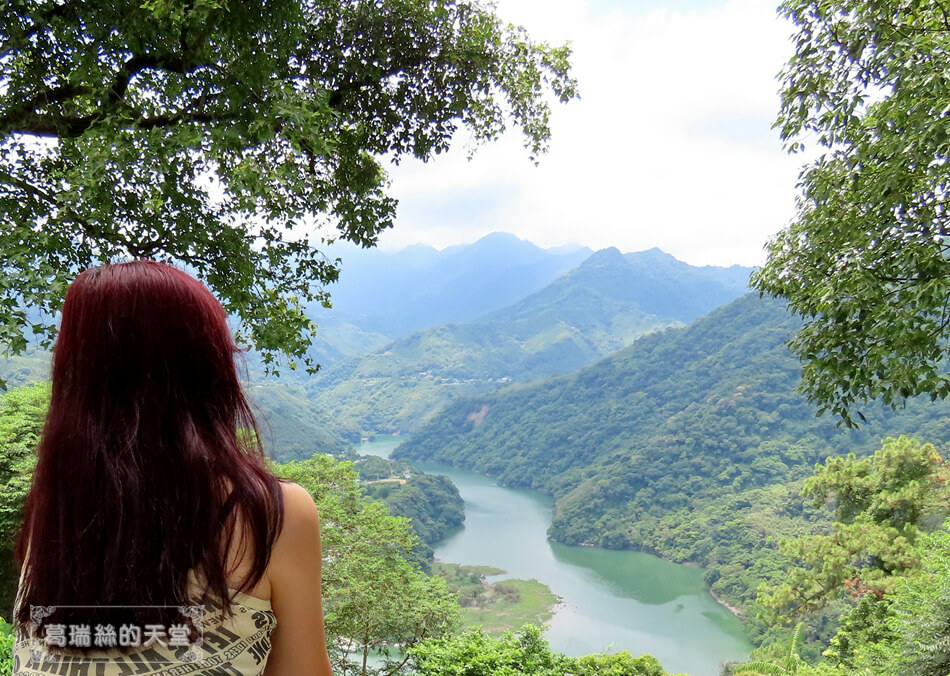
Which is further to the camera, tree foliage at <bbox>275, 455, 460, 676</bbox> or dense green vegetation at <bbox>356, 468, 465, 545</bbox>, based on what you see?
dense green vegetation at <bbox>356, 468, 465, 545</bbox>

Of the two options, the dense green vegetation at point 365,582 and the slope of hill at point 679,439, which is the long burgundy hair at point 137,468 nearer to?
the dense green vegetation at point 365,582

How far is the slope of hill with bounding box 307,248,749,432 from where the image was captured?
77.1m

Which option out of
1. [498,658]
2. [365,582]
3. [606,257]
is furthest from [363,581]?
[606,257]

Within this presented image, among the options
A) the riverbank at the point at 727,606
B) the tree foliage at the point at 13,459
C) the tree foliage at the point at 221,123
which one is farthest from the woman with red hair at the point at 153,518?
the riverbank at the point at 727,606

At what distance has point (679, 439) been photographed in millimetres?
47281

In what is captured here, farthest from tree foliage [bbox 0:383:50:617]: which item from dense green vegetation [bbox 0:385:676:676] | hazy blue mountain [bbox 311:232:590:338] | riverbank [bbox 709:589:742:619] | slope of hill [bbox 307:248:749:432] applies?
hazy blue mountain [bbox 311:232:590:338]

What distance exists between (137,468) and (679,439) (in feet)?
167

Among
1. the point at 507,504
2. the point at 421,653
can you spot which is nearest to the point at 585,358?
the point at 507,504

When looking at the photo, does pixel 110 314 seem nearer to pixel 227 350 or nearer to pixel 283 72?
pixel 227 350

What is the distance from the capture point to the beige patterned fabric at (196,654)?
67 centimetres

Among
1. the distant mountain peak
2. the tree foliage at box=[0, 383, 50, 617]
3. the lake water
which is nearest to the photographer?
the tree foliage at box=[0, 383, 50, 617]

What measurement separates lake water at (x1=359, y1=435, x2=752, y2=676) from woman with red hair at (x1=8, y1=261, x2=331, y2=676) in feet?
60.3

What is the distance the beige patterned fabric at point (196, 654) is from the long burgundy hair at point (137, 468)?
0.09 feet

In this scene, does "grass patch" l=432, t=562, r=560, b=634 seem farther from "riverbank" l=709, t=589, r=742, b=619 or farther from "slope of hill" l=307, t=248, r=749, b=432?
"slope of hill" l=307, t=248, r=749, b=432
